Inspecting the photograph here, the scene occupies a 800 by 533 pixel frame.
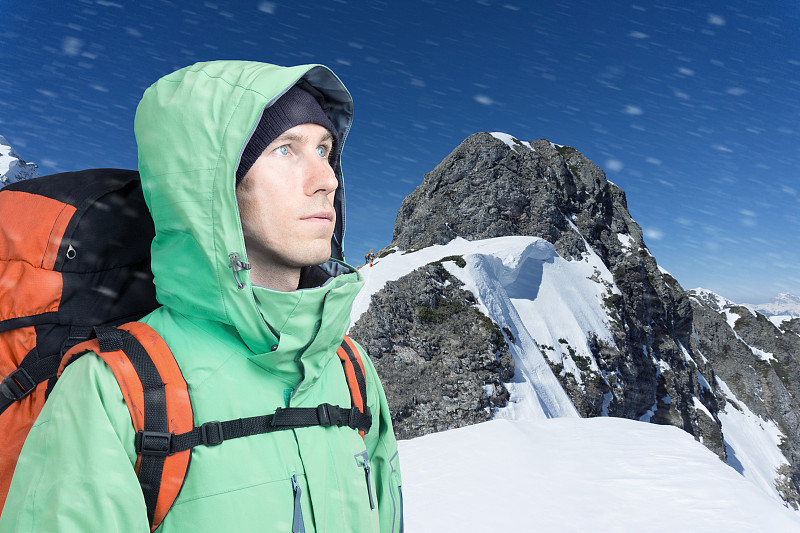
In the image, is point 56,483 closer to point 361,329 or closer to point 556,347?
point 361,329

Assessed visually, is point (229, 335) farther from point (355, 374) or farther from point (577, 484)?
point (577, 484)

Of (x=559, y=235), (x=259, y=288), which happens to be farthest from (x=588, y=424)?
(x=559, y=235)

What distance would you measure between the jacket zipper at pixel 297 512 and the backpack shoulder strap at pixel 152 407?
1.22ft

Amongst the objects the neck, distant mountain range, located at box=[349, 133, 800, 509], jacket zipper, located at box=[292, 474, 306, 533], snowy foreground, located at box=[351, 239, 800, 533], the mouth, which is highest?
the mouth

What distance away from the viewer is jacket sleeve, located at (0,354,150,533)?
1259 millimetres

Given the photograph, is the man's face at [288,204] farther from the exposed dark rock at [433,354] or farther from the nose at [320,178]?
the exposed dark rock at [433,354]

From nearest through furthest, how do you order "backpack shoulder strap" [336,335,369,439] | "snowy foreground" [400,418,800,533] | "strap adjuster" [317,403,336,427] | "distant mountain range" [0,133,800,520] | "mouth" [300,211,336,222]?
"strap adjuster" [317,403,336,427] → "mouth" [300,211,336,222] → "backpack shoulder strap" [336,335,369,439] → "snowy foreground" [400,418,800,533] → "distant mountain range" [0,133,800,520]

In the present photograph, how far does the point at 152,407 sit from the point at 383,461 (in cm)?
121

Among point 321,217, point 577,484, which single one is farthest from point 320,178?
point 577,484

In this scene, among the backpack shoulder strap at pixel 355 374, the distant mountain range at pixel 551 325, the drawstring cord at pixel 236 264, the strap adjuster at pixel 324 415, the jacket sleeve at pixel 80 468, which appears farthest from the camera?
the distant mountain range at pixel 551 325

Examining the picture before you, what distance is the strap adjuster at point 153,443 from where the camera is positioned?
1395mm

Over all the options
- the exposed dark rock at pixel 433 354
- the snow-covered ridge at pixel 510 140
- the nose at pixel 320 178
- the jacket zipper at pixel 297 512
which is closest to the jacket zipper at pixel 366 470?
the jacket zipper at pixel 297 512

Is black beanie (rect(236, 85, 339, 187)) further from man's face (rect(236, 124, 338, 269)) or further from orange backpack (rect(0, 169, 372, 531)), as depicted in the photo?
orange backpack (rect(0, 169, 372, 531))

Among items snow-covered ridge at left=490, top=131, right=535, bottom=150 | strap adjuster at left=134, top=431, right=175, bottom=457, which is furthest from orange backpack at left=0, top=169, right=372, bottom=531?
snow-covered ridge at left=490, top=131, right=535, bottom=150
